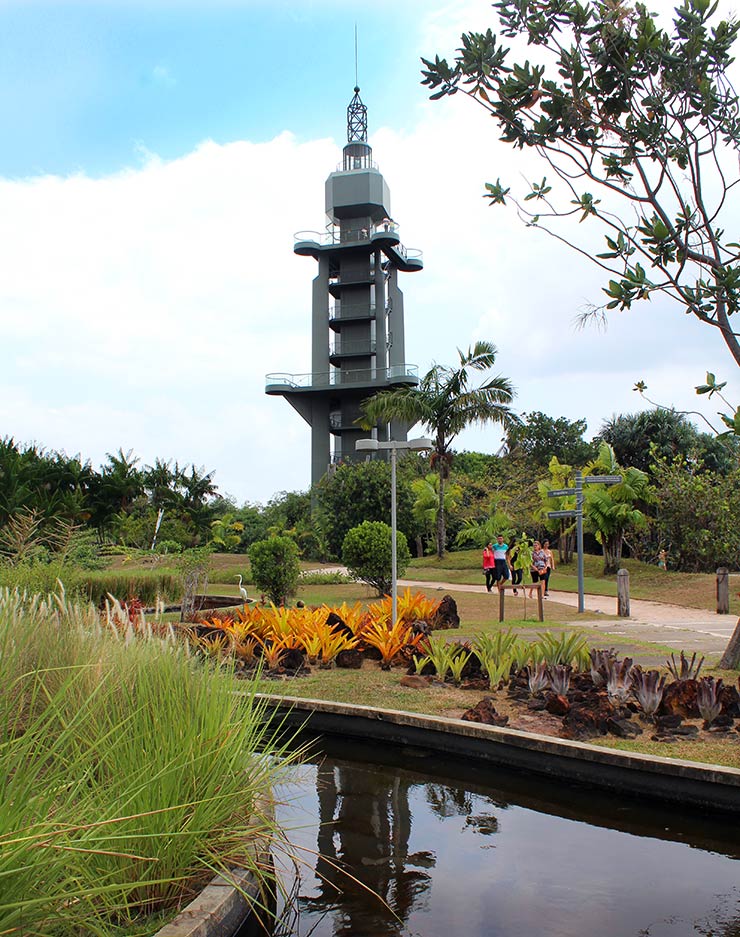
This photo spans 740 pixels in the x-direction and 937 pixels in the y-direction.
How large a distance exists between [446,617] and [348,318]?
38766 millimetres

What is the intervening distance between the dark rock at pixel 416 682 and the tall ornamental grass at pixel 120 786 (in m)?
3.99

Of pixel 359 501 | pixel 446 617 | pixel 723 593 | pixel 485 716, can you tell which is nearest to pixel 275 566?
pixel 446 617

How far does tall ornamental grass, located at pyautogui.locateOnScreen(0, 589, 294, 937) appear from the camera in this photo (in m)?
2.51

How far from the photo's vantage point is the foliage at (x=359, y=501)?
1292 inches

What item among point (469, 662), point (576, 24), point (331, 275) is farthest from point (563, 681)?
point (331, 275)

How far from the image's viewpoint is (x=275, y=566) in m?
17.2

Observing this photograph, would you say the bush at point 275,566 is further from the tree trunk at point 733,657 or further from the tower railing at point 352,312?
the tower railing at point 352,312

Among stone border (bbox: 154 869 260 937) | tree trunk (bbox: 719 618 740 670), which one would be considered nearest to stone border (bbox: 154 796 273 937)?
stone border (bbox: 154 869 260 937)

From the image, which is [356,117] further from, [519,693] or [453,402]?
[519,693]

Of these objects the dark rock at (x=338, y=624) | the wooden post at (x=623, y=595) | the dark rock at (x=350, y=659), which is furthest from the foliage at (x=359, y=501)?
the dark rock at (x=350, y=659)

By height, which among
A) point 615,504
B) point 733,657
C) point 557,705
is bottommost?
point 557,705

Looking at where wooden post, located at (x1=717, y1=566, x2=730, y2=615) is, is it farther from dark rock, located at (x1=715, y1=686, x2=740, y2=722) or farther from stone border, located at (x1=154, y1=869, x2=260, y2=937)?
stone border, located at (x1=154, y1=869, x2=260, y2=937)

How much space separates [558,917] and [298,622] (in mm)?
6524

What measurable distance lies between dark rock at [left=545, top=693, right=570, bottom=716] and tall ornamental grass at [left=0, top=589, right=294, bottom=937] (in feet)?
10.5
